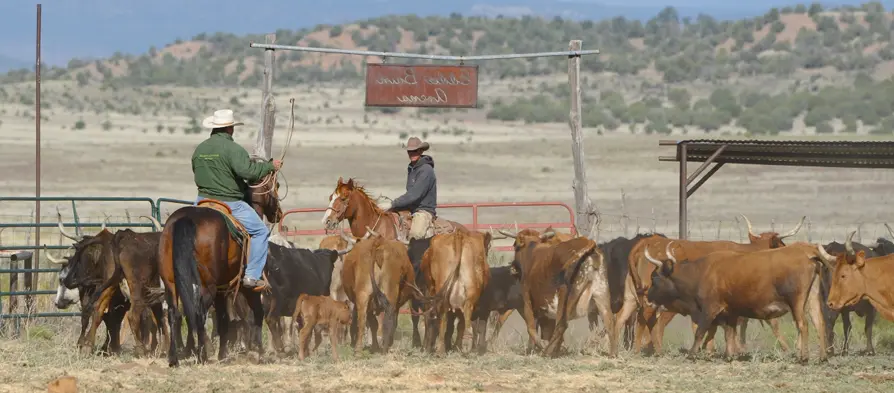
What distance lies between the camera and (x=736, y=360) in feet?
40.4

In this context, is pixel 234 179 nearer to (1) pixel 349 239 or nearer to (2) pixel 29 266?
(1) pixel 349 239

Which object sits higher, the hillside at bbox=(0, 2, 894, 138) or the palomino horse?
the hillside at bbox=(0, 2, 894, 138)

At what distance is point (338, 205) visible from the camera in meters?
14.9

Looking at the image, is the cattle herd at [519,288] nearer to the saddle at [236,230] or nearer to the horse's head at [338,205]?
the saddle at [236,230]

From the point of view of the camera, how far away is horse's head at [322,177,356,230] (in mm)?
14852

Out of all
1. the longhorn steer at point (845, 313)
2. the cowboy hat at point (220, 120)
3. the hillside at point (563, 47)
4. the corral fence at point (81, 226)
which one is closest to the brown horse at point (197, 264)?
the cowboy hat at point (220, 120)

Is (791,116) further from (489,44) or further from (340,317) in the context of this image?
(340,317)

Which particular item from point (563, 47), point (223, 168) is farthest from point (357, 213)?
point (563, 47)

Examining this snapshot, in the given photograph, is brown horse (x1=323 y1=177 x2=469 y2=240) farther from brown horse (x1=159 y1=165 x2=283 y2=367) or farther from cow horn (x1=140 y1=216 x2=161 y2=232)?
brown horse (x1=159 y1=165 x2=283 y2=367)

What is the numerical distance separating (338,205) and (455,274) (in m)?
2.20

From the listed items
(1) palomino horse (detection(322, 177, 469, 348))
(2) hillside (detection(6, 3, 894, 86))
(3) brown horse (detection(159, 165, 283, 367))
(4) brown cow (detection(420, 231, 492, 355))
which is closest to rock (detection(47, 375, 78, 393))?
(3) brown horse (detection(159, 165, 283, 367))

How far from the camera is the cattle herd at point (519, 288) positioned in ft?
40.1

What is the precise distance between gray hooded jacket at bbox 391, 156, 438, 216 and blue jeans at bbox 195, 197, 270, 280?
3177 mm

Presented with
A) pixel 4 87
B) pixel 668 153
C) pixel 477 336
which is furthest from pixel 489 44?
pixel 477 336
